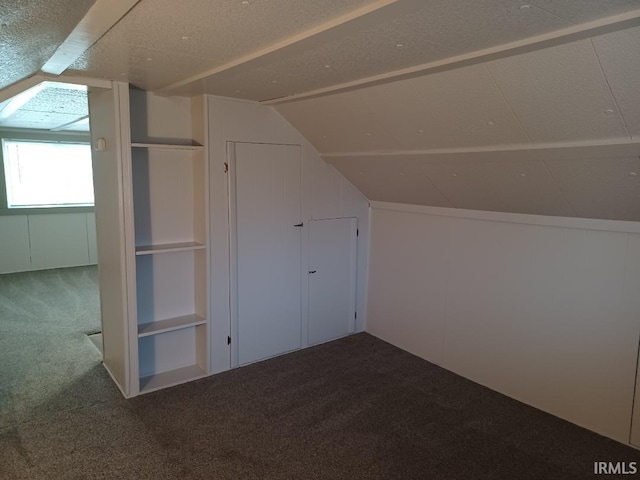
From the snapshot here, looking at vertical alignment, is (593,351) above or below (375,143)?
below

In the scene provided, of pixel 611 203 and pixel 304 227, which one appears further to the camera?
pixel 304 227

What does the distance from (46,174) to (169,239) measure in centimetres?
502

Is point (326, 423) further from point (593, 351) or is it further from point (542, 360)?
point (593, 351)

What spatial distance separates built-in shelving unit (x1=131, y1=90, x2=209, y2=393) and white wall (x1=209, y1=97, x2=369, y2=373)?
0.08 m

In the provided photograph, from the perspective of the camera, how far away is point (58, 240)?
7188mm

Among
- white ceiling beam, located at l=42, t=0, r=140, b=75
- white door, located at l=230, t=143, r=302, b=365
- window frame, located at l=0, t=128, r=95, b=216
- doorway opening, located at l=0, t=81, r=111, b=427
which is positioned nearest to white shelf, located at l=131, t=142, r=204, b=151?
white door, located at l=230, t=143, r=302, b=365

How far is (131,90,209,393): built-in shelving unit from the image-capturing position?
341 centimetres

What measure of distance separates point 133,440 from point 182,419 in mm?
336

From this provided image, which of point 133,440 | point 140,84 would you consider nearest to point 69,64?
point 140,84

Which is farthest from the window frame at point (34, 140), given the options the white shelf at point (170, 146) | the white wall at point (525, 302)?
the white wall at point (525, 302)

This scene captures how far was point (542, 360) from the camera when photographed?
3.17 m

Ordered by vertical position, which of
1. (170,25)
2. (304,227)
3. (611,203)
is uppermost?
(170,25)

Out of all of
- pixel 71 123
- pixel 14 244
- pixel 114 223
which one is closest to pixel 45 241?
pixel 14 244

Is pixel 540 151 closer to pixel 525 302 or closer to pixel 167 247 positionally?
pixel 525 302
